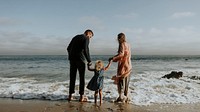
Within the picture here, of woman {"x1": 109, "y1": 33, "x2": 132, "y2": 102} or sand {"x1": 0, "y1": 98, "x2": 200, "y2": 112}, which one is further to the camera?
woman {"x1": 109, "y1": 33, "x2": 132, "y2": 102}

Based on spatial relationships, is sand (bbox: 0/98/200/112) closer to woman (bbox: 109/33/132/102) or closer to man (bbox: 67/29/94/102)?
woman (bbox: 109/33/132/102)

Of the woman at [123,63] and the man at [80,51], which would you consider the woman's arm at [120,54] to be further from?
the man at [80,51]

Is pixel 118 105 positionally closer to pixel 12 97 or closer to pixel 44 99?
pixel 44 99

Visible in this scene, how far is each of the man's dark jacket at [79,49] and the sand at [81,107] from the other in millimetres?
1307

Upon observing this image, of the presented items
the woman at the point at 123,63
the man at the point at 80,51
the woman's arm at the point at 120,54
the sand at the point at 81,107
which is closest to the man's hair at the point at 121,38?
the woman at the point at 123,63

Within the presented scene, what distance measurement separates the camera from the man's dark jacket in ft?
22.0

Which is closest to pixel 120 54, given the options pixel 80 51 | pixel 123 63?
pixel 123 63

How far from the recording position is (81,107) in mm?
6270

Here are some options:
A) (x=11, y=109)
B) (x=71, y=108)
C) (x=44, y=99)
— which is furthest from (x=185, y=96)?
(x=11, y=109)

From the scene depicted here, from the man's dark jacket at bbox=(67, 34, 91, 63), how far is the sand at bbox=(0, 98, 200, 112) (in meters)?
1.31

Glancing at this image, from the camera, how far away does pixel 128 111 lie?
5934 millimetres

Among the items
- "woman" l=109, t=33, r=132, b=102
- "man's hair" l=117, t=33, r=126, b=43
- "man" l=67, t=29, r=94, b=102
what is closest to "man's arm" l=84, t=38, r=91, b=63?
"man" l=67, t=29, r=94, b=102

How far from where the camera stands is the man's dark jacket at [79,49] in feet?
22.0

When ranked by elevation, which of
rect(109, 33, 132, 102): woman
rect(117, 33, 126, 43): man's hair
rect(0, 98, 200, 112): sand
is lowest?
rect(0, 98, 200, 112): sand
